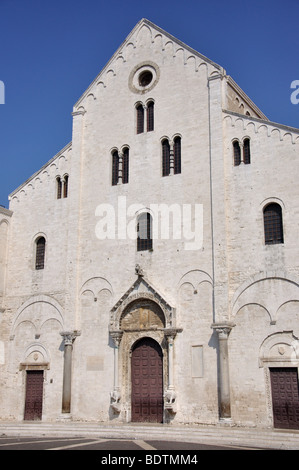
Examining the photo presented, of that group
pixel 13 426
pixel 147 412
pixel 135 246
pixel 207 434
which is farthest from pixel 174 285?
pixel 13 426

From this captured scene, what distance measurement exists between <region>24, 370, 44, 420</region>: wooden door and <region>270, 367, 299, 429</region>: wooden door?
1143 cm

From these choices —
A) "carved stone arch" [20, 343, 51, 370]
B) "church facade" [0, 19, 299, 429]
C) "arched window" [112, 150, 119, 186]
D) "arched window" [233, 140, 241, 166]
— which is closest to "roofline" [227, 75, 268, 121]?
"church facade" [0, 19, 299, 429]

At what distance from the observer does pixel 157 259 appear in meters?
25.6

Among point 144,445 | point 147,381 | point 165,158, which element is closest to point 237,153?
point 165,158

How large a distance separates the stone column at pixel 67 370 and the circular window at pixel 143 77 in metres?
12.5

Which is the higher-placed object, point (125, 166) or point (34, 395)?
point (125, 166)

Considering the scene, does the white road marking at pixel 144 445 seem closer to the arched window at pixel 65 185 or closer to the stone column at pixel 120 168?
the stone column at pixel 120 168

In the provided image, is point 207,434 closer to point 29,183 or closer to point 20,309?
point 20,309

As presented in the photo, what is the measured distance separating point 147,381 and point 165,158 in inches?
405

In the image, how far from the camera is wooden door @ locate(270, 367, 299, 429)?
21.3 meters

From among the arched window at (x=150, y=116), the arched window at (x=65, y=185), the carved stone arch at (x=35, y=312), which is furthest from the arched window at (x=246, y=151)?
the carved stone arch at (x=35, y=312)

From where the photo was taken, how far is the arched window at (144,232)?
26.2 m

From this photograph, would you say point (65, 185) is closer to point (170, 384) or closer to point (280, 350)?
point (170, 384)

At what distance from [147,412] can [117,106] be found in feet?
49.0
